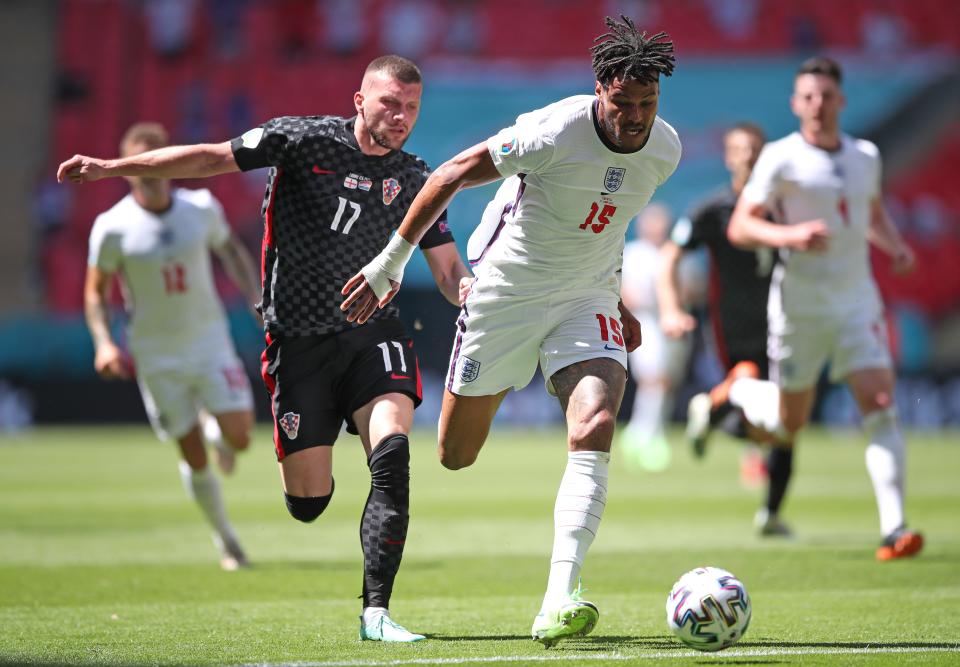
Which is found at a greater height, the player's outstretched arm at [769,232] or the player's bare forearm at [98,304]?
the player's outstretched arm at [769,232]

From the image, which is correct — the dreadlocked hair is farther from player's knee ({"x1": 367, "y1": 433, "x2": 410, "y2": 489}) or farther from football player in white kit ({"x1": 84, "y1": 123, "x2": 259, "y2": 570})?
football player in white kit ({"x1": 84, "y1": 123, "x2": 259, "y2": 570})

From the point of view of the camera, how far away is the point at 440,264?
21.1 ft

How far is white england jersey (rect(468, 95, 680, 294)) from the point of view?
5652 mm

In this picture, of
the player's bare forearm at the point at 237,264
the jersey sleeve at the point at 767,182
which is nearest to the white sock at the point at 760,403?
the jersey sleeve at the point at 767,182

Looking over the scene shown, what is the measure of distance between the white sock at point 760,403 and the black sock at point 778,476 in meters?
A: 0.44

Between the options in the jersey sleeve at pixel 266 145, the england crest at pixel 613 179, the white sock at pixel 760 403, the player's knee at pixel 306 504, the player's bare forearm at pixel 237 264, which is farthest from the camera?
the white sock at pixel 760 403

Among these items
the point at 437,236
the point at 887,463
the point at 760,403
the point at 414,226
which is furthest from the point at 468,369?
the point at 760,403

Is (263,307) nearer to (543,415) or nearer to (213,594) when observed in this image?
(213,594)

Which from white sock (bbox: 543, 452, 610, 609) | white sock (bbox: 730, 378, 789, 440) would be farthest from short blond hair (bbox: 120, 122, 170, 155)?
white sock (bbox: 730, 378, 789, 440)

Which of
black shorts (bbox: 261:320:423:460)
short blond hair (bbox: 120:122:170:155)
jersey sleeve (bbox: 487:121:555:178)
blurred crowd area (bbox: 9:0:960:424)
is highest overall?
blurred crowd area (bbox: 9:0:960:424)

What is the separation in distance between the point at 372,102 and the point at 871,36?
92.5ft

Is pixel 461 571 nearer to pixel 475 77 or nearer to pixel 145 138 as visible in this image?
pixel 145 138

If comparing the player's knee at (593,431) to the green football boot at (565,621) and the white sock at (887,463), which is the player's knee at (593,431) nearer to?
the green football boot at (565,621)

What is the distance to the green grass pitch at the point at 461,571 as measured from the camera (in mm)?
5582
